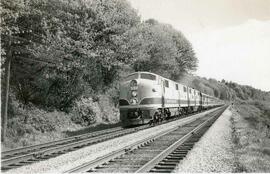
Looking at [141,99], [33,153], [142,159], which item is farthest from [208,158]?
[141,99]

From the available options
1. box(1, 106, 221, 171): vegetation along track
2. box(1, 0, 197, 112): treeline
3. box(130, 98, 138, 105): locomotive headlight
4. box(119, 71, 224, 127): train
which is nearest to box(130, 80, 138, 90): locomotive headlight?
box(119, 71, 224, 127): train

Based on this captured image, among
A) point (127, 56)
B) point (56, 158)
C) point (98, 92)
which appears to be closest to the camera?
point (56, 158)

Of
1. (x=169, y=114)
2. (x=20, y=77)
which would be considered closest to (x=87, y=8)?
(x=20, y=77)

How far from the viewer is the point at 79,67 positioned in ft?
76.8

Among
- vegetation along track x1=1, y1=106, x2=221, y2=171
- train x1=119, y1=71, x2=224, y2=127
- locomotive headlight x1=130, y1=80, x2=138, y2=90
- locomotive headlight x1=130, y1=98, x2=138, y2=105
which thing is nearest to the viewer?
vegetation along track x1=1, y1=106, x2=221, y2=171

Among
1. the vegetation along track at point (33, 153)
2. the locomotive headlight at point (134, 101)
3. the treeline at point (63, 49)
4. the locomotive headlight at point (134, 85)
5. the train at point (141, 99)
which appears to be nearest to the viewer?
the vegetation along track at point (33, 153)

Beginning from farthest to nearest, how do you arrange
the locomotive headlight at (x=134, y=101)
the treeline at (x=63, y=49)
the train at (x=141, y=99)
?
1. the locomotive headlight at (x=134, y=101)
2. the train at (x=141, y=99)
3. the treeline at (x=63, y=49)

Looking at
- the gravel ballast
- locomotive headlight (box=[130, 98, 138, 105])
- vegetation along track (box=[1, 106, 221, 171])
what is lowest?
vegetation along track (box=[1, 106, 221, 171])

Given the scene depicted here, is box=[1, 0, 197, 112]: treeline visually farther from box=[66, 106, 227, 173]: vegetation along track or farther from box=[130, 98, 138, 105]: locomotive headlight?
box=[66, 106, 227, 173]: vegetation along track

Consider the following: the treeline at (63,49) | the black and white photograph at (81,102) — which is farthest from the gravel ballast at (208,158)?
the treeline at (63,49)

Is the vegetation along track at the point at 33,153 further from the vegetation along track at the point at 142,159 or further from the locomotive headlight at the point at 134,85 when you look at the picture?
the locomotive headlight at the point at 134,85

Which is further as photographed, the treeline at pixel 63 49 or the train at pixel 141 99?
the train at pixel 141 99

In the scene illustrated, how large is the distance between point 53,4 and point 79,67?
16.3 ft

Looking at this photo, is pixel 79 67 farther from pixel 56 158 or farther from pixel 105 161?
pixel 105 161
